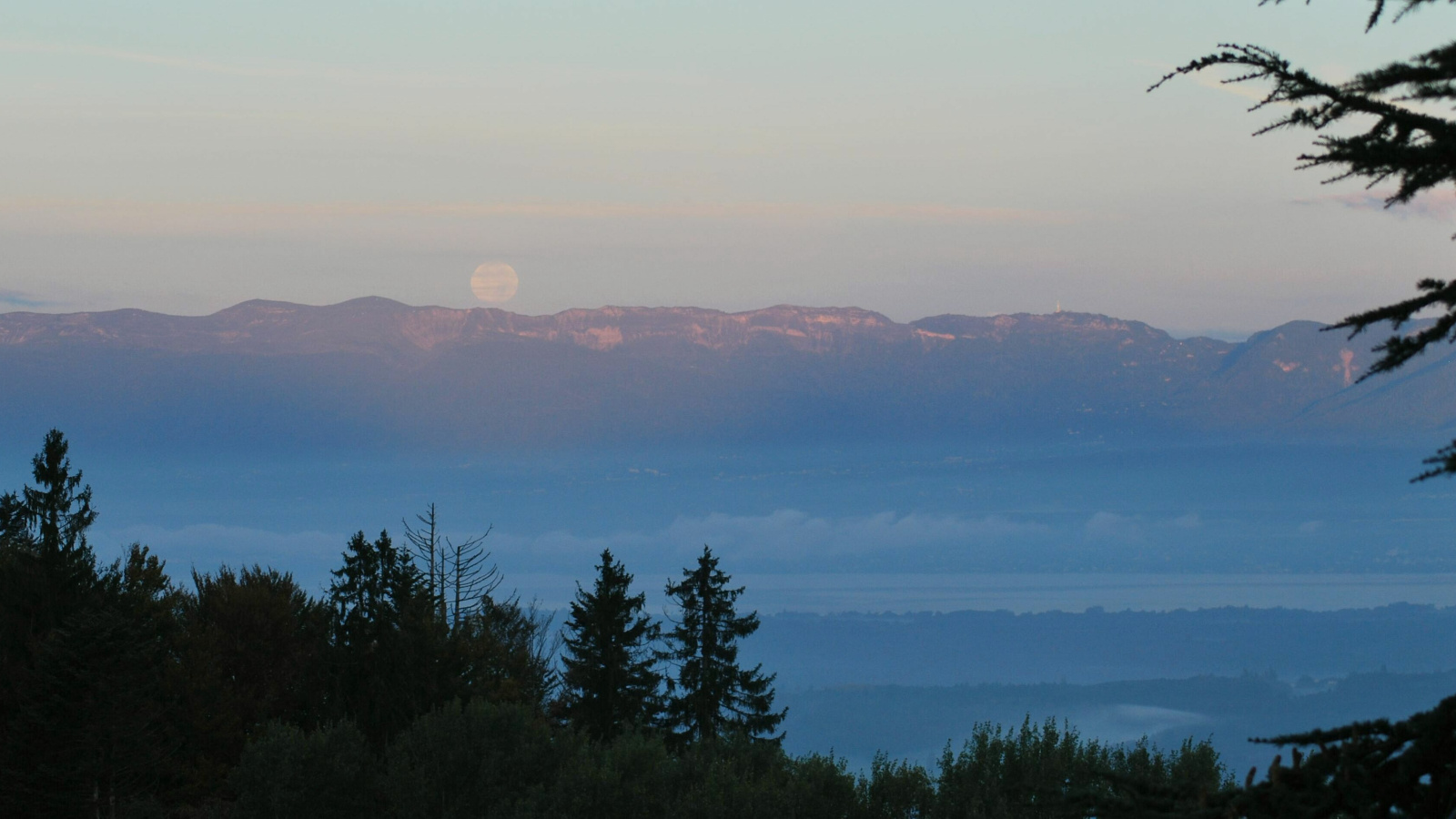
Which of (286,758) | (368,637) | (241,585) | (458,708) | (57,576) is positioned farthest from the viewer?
(241,585)

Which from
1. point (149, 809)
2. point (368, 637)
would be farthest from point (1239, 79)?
point (368, 637)

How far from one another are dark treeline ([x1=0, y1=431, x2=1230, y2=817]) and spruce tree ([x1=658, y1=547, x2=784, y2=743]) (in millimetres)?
15252

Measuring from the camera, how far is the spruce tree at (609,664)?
199 ft

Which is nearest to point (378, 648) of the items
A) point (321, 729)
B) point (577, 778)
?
point (321, 729)

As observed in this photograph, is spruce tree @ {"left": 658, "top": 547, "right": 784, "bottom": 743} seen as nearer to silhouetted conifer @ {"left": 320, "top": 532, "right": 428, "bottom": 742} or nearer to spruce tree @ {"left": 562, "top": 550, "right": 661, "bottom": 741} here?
spruce tree @ {"left": 562, "top": 550, "right": 661, "bottom": 741}

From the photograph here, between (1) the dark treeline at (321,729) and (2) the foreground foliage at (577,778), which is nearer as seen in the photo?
(2) the foreground foliage at (577,778)

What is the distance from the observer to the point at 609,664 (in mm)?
61844

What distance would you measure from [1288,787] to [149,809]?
3272 cm

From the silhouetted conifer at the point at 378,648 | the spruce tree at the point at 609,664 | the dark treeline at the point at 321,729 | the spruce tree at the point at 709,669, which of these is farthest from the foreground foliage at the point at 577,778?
the spruce tree at the point at 709,669

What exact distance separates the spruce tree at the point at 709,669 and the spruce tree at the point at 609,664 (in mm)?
1809

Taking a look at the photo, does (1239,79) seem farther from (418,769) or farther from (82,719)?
(82,719)

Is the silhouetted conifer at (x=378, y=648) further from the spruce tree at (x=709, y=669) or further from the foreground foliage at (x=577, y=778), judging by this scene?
the spruce tree at (x=709, y=669)

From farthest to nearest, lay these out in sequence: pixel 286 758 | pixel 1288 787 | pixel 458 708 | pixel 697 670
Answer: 1. pixel 697 670
2. pixel 458 708
3. pixel 286 758
4. pixel 1288 787

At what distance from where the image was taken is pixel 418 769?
33688 mm
